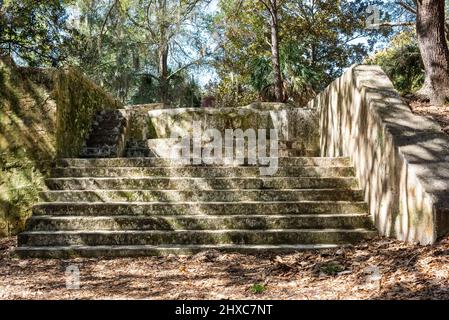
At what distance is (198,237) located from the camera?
4648 millimetres

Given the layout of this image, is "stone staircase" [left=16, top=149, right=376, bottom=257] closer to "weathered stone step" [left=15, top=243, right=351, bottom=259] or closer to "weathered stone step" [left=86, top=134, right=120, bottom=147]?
"weathered stone step" [left=15, top=243, right=351, bottom=259]

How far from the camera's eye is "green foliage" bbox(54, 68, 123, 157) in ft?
19.1

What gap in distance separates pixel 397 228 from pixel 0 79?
186 inches

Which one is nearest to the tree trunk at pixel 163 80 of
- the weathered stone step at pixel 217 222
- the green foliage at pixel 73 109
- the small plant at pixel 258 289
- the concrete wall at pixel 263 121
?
the concrete wall at pixel 263 121

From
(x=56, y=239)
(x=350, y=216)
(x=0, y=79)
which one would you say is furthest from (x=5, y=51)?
(x=350, y=216)

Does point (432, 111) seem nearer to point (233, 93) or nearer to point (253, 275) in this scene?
point (253, 275)

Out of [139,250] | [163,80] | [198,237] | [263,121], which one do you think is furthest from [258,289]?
[163,80]

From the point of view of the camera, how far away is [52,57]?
1211 centimetres

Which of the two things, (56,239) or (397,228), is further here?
(56,239)

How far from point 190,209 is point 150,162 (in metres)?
1.24

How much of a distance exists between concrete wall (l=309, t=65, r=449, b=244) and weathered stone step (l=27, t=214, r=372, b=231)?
36cm

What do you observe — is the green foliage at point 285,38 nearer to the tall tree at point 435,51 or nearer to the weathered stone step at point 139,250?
the tall tree at point 435,51
